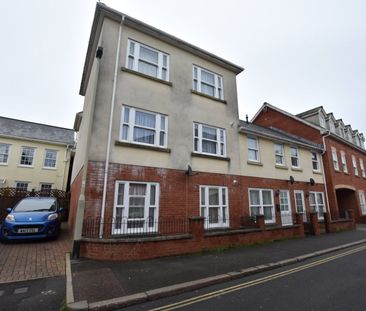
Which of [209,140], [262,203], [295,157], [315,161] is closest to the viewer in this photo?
[209,140]

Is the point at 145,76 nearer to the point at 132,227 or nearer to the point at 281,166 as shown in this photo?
the point at 132,227

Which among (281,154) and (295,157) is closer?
(281,154)

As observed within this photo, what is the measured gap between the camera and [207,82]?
12852 mm

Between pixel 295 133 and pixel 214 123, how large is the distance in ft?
42.8

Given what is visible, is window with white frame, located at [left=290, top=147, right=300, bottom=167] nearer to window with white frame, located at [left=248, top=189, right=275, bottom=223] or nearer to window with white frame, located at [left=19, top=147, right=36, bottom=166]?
window with white frame, located at [left=248, top=189, right=275, bottom=223]

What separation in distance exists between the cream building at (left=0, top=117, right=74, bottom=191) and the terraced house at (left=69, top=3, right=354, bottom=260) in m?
11.0

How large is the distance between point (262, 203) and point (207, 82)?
794cm

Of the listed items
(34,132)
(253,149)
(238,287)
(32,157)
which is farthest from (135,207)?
(34,132)

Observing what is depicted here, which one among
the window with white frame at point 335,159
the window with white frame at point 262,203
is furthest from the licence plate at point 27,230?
the window with white frame at point 335,159

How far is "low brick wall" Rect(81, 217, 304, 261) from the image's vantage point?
277 inches

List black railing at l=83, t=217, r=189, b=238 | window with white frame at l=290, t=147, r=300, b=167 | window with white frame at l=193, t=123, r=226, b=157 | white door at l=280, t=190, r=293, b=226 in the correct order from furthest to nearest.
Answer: window with white frame at l=290, t=147, r=300, b=167
white door at l=280, t=190, r=293, b=226
window with white frame at l=193, t=123, r=226, b=157
black railing at l=83, t=217, r=189, b=238

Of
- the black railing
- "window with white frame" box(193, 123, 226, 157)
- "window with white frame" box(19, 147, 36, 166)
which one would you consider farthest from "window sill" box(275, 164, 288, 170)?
"window with white frame" box(19, 147, 36, 166)

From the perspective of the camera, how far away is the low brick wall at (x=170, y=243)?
7043mm

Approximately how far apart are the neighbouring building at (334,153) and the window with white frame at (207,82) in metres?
11.7
